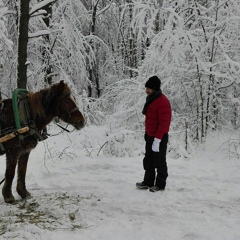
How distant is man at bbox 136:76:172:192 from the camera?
199 inches

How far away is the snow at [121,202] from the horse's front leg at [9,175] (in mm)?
113

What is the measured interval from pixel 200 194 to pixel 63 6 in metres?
10.2

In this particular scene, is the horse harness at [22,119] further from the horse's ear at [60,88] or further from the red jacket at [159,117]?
the red jacket at [159,117]

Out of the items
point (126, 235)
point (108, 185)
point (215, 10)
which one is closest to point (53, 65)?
point (215, 10)

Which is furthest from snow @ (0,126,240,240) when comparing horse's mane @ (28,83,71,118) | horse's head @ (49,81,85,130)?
horse's mane @ (28,83,71,118)

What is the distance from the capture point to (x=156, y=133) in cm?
506

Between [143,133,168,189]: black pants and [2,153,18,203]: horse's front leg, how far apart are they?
2.11 meters

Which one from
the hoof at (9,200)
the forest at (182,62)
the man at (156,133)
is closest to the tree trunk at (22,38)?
the forest at (182,62)

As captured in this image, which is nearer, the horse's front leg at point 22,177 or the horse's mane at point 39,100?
the horse's mane at point 39,100

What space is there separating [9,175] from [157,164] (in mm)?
2264

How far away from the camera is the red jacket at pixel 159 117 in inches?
198

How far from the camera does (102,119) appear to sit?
12.7m

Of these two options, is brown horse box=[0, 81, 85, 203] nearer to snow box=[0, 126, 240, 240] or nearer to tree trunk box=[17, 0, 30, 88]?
snow box=[0, 126, 240, 240]

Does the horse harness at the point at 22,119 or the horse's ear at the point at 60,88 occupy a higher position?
the horse's ear at the point at 60,88
